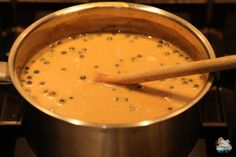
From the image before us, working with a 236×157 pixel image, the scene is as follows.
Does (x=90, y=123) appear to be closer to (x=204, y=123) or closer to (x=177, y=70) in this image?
(x=177, y=70)

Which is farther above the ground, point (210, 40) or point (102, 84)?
point (210, 40)

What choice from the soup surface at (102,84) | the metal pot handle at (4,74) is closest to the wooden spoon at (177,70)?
the soup surface at (102,84)

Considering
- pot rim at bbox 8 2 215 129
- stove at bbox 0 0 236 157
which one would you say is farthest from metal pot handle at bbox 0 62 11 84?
stove at bbox 0 0 236 157

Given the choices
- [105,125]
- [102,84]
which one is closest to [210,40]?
[102,84]

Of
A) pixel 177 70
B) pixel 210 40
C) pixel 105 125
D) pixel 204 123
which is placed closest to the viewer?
pixel 105 125

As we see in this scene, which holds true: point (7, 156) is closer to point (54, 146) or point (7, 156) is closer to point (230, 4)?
Answer: point (54, 146)

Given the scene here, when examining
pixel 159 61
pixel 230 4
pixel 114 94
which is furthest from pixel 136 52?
pixel 230 4
